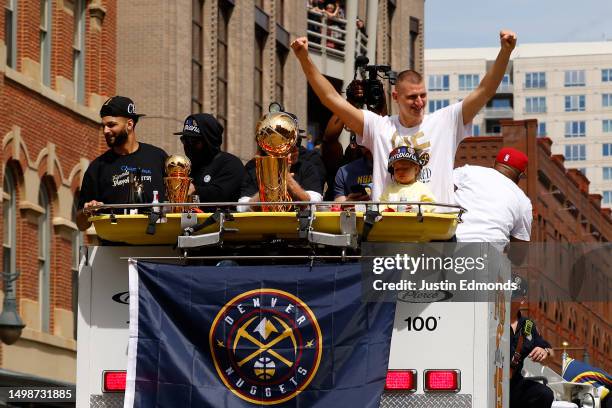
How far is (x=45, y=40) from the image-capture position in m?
29.8

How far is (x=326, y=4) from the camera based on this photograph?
151 feet

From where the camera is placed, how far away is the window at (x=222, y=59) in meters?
38.0

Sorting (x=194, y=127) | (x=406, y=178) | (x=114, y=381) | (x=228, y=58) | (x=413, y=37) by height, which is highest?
(x=413, y=37)

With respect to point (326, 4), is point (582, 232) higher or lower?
lower

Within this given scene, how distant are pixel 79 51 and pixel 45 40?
6.12 feet

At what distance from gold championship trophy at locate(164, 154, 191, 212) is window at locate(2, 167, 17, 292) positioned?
60.3 ft

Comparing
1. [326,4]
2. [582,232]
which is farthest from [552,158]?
[326,4]

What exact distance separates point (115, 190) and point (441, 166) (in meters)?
2.00

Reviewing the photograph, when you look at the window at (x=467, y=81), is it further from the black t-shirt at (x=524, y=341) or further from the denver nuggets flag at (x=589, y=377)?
the black t-shirt at (x=524, y=341)

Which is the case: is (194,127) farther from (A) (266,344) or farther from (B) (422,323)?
(B) (422,323)

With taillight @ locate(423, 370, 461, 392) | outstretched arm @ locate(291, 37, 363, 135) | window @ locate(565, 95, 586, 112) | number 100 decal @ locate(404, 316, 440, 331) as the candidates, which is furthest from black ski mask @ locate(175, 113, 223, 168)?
window @ locate(565, 95, 586, 112)

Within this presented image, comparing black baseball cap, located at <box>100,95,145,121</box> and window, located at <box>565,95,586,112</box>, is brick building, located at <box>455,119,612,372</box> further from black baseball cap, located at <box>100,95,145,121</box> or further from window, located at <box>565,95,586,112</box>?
window, located at <box>565,95,586,112</box>

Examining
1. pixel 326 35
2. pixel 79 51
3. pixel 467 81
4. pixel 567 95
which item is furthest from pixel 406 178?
pixel 467 81

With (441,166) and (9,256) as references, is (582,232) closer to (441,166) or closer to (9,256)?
(9,256)
